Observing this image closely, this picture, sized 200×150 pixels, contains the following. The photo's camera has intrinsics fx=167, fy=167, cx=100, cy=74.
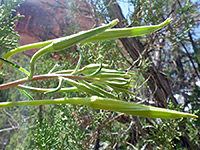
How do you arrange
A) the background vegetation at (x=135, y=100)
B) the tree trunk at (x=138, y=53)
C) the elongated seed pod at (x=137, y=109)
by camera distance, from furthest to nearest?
the tree trunk at (x=138, y=53), the background vegetation at (x=135, y=100), the elongated seed pod at (x=137, y=109)

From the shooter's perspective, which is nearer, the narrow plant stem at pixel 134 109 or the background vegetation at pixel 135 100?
Result: the narrow plant stem at pixel 134 109

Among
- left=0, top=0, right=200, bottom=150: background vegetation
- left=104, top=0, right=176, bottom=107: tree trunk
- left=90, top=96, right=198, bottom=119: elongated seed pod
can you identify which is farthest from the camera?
left=104, top=0, right=176, bottom=107: tree trunk

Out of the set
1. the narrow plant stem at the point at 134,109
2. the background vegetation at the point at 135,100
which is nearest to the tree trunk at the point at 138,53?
the background vegetation at the point at 135,100

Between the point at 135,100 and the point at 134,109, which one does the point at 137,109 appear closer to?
the point at 134,109

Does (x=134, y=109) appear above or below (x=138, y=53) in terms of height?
below

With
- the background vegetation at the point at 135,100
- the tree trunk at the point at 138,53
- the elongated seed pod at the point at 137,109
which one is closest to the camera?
the elongated seed pod at the point at 137,109

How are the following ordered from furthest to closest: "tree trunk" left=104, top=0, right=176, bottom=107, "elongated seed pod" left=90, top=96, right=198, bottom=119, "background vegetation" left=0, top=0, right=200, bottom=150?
"tree trunk" left=104, top=0, right=176, bottom=107 < "background vegetation" left=0, top=0, right=200, bottom=150 < "elongated seed pod" left=90, top=96, right=198, bottom=119

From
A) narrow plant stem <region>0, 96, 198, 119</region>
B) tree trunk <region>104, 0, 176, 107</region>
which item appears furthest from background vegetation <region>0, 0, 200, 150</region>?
narrow plant stem <region>0, 96, 198, 119</region>

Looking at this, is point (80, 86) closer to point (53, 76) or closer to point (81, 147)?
point (53, 76)

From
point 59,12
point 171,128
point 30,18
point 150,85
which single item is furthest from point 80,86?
point 30,18

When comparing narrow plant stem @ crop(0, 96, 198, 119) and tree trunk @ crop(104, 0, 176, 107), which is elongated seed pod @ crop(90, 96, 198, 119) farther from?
tree trunk @ crop(104, 0, 176, 107)

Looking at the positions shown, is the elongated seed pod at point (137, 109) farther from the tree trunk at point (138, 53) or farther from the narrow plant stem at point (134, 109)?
the tree trunk at point (138, 53)

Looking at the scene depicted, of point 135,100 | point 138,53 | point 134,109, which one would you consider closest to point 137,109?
point 134,109
